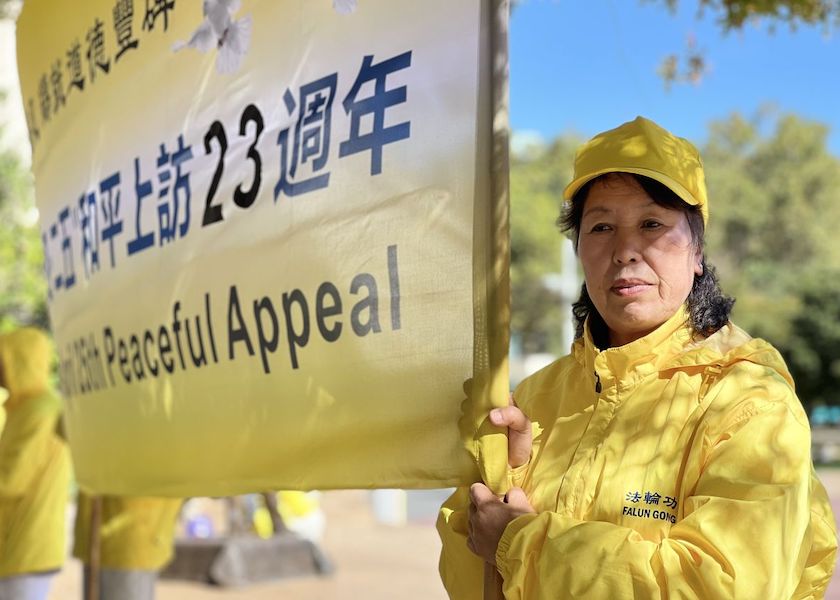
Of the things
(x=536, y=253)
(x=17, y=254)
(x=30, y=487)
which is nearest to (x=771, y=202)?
(x=536, y=253)

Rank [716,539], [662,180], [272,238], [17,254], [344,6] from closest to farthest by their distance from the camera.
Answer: [716,539]
[662,180]
[344,6]
[272,238]
[17,254]

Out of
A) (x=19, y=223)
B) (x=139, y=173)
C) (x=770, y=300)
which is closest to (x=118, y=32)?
(x=139, y=173)

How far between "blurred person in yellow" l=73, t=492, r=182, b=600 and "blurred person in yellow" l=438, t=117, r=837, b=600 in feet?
8.87

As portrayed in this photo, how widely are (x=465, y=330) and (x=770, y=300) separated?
30293mm

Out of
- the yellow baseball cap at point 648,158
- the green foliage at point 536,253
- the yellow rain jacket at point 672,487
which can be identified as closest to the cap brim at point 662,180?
the yellow baseball cap at point 648,158

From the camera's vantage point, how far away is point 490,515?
1929 mm

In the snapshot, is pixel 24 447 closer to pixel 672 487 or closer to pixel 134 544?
pixel 134 544

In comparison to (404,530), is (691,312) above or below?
above

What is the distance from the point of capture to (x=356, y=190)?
239 cm

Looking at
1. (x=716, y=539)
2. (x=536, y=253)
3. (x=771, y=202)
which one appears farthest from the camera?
(x=771, y=202)

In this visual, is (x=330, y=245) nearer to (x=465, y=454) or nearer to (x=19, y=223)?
(x=465, y=454)

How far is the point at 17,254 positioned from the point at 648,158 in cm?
1315

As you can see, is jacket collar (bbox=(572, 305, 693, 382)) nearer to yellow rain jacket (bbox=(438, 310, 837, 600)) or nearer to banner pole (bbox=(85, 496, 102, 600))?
yellow rain jacket (bbox=(438, 310, 837, 600))

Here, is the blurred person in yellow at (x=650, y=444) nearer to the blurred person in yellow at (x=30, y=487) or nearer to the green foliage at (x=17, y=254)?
the blurred person in yellow at (x=30, y=487)
